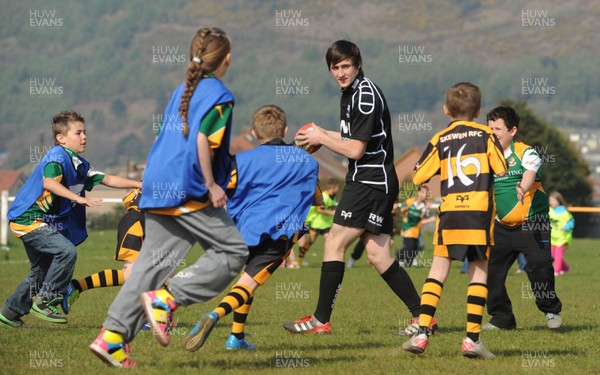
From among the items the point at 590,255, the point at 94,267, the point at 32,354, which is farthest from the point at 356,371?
the point at 590,255

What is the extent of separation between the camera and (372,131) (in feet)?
25.7

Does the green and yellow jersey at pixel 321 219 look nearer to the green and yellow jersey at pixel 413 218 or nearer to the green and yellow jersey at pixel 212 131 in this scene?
the green and yellow jersey at pixel 413 218

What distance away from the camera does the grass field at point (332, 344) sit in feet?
22.2

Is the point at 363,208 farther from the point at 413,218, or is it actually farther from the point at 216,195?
the point at 413,218

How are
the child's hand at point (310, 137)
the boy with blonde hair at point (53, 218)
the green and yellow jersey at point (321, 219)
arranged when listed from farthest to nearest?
the green and yellow jersey at point (321, 219), the boy with blonde hair at point (53, 218), the child's hand at point (310, 137)

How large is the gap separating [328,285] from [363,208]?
2.51ft

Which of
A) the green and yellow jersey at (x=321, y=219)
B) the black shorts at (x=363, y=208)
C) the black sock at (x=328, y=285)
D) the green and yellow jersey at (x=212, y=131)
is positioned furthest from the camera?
the green and yellow jersey at (x=321, y=219)

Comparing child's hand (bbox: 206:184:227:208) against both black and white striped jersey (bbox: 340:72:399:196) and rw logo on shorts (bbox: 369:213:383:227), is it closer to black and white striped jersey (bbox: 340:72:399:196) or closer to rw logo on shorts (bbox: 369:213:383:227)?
black and white striped jersey (bbox: 340:72:399:196)

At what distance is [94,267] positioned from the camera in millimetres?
19297

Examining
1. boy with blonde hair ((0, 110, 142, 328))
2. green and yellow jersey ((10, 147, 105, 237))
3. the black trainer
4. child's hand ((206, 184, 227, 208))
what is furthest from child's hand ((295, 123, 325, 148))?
the black trainer

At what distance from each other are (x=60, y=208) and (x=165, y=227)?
3027 mm

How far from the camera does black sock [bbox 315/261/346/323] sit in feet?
27.2

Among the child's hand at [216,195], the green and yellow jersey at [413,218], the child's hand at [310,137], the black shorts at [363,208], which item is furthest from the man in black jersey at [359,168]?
the green and yellow jersey at [413,218]

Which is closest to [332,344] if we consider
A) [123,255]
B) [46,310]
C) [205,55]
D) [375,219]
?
[375,219]
